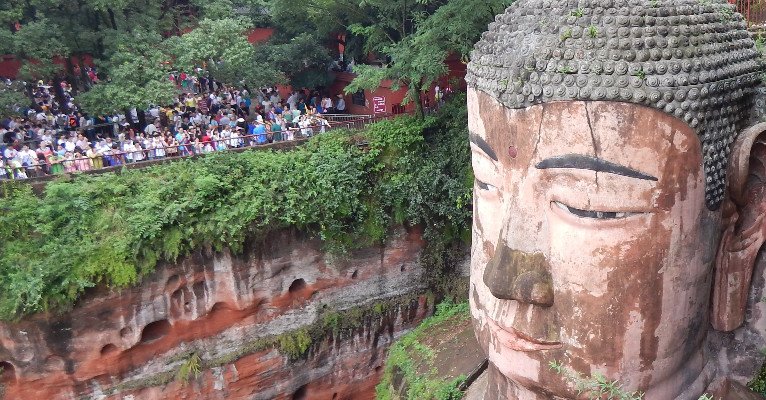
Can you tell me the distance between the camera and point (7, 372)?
36.0ft

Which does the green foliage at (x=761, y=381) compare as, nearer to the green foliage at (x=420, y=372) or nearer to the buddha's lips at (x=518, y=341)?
the buddha's lips at (x=518, y=341)

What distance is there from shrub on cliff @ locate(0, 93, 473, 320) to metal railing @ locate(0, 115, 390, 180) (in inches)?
16.4

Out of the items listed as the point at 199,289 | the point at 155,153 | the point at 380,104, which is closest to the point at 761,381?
the point at 199,289

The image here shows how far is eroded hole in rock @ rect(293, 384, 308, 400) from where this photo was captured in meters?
13.2

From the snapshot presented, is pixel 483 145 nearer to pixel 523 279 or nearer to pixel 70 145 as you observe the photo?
pixel 523 279

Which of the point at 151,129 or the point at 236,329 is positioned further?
the point at 151,129

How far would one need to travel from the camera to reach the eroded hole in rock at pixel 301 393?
1319 centimetres

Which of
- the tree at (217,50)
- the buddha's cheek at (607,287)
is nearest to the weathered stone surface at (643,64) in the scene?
the buddha's cheek at (607,287)

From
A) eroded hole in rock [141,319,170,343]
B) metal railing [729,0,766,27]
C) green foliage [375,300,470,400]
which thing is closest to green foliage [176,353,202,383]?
eroded hole in rock [141,319,170,343]

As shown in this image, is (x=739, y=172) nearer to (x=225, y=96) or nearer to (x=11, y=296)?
(x=11, y=296)

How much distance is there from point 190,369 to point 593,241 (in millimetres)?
8972

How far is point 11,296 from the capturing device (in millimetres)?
10320

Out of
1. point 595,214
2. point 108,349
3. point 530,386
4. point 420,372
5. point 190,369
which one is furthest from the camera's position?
point 190,369

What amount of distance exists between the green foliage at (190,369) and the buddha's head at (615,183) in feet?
25.3
